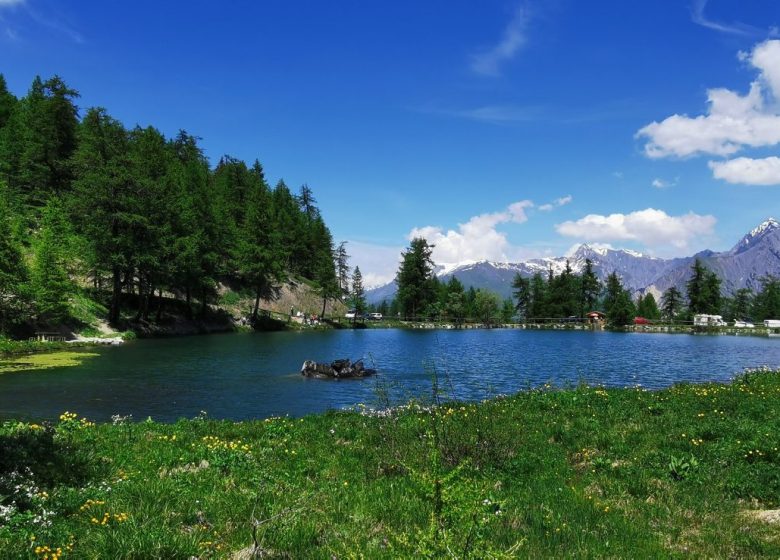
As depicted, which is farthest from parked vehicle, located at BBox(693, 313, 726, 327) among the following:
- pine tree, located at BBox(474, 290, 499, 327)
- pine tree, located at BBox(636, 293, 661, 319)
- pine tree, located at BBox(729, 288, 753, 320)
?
pine tree, located at BBox(474, 290, 499, 327)

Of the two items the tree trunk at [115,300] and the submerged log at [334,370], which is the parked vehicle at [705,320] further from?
the tree trunk at [115,300]

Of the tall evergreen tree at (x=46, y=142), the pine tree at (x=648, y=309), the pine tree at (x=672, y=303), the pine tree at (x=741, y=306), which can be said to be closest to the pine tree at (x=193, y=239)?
the tall evergreen tree at (x=46, y=142)

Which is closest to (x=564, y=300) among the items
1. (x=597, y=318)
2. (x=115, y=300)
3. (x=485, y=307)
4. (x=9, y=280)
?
(x=597, y=318)

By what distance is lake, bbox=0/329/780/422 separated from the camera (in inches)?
945

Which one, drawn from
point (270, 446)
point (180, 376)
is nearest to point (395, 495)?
point (270, 446)

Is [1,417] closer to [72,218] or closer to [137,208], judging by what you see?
[137,208]

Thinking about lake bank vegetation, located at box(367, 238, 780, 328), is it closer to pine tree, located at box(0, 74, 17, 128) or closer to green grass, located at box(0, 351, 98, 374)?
pine tree, located at box(0, 74, 17, 128)

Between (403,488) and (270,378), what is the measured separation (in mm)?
26592

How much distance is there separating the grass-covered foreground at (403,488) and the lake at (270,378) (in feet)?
13.4

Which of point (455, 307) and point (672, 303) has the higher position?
point (672, 303)

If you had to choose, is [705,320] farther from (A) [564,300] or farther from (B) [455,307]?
(B) [455,307]

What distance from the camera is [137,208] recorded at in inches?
2549

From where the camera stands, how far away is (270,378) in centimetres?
3475

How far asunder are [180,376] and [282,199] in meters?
117
